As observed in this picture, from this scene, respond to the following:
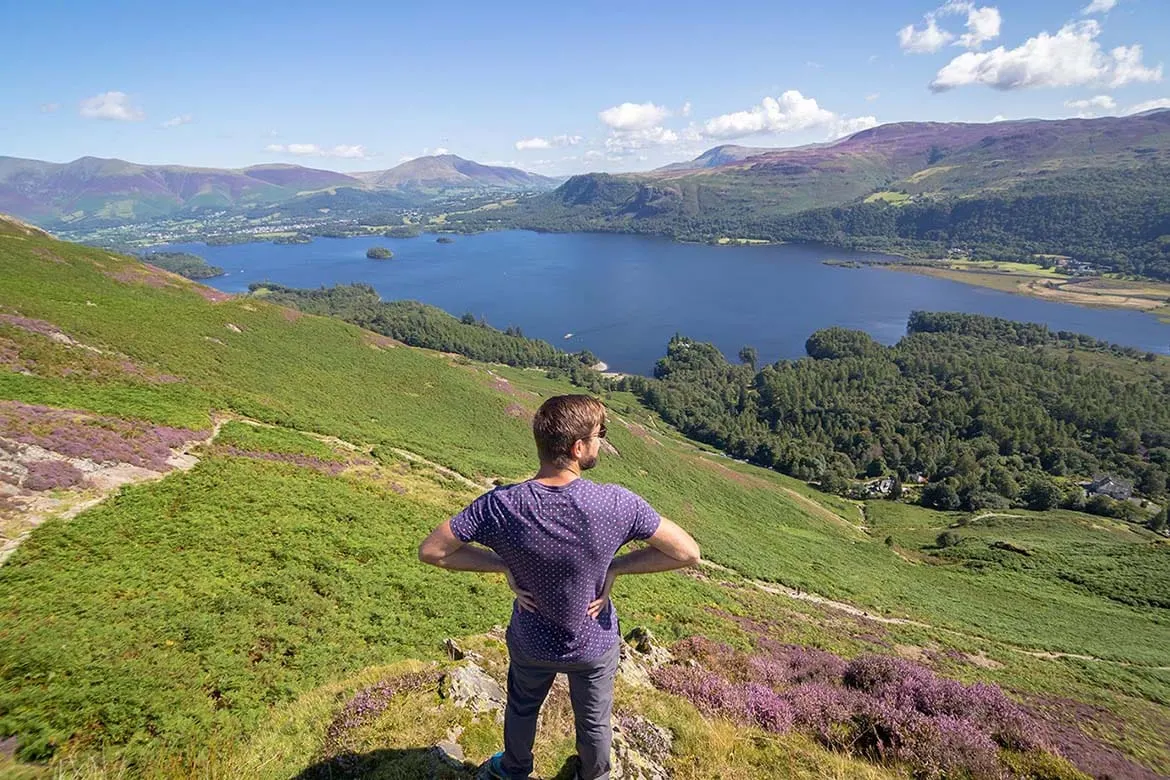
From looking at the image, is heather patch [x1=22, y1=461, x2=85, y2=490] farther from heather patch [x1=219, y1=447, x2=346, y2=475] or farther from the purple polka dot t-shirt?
the purple polka dot t-shirt

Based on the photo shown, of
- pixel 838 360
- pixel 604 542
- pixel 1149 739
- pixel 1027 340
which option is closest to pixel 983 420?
pixel 838 360

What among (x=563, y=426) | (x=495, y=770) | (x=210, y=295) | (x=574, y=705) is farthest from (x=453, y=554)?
(x=210, y=295)

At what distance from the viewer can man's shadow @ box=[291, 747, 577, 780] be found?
630 centimetres

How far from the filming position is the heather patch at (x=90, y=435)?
663 inches

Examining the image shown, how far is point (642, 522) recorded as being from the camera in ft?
14.9

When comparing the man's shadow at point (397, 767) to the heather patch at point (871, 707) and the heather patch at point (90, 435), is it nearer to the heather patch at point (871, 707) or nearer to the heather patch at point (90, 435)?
the heather patch at point (871, 707)

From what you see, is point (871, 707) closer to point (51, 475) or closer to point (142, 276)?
point (51, 475)

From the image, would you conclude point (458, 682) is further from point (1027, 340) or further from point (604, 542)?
point (1027, 340)

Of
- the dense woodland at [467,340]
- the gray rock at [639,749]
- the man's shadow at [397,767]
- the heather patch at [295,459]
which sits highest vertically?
the man's shadow at [397,767]

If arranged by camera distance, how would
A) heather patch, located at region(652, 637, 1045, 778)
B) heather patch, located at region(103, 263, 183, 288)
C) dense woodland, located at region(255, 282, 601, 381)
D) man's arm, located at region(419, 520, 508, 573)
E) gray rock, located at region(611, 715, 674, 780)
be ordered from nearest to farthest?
1. man's arm, located at region(419, 520, 508, 573)
2. gray rock, located at region(611, 715, 674, 780)
3. heather patch, located at region(652, 637, 1045, 778)
4. heather patch, located at region(103, 263, 183, 288)
5. dense woodland, located at region(255, 282, 601, 381)

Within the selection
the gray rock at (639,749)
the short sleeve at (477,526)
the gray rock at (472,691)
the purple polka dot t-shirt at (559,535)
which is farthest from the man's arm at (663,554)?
the gray rock at (472,691)

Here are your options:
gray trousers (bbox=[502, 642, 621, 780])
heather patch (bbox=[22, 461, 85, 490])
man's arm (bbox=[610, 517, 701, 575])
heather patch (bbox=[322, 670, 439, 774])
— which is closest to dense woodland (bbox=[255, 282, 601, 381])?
heather patch (bbox=[22, 461, 85, 490])

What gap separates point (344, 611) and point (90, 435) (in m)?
13.4

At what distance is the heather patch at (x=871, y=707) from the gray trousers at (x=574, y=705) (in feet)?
16.3
